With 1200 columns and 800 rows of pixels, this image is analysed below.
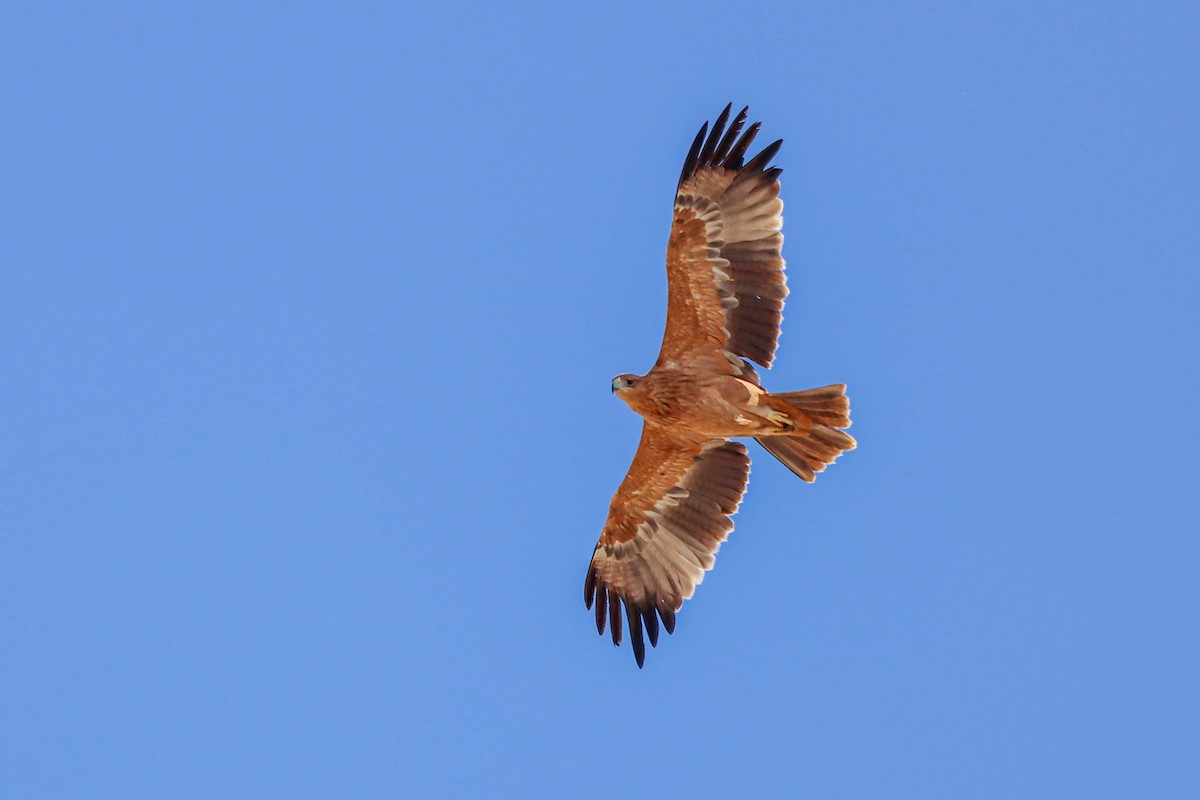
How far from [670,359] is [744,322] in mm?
786

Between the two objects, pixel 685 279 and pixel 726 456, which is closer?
pixel 685 279

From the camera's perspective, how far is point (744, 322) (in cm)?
1362

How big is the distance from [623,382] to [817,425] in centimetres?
174

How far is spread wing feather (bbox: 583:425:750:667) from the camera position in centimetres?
1441

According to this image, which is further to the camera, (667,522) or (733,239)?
(667,522)

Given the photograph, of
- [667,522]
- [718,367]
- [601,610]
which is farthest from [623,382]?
[601,610]

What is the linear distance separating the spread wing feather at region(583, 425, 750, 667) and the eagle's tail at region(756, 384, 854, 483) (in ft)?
3.36

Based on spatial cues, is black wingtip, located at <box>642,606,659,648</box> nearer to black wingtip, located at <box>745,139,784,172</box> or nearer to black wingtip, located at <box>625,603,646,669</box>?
black wingtip, located at <box>625,603,646,669</box>

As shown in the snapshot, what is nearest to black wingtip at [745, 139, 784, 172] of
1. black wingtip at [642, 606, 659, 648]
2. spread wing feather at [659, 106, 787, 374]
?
spread wing feather at [659, 106, 787, 374]

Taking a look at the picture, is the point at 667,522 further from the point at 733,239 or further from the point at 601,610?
the point at 733,239

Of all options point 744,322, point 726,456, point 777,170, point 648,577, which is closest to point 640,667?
point 648,577

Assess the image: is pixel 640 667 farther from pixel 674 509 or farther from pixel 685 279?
pixel 685 279

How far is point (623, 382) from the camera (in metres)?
13.8

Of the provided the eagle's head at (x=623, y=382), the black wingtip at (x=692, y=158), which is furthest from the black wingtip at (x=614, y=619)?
the black wingtip at (x=692, y=158)
